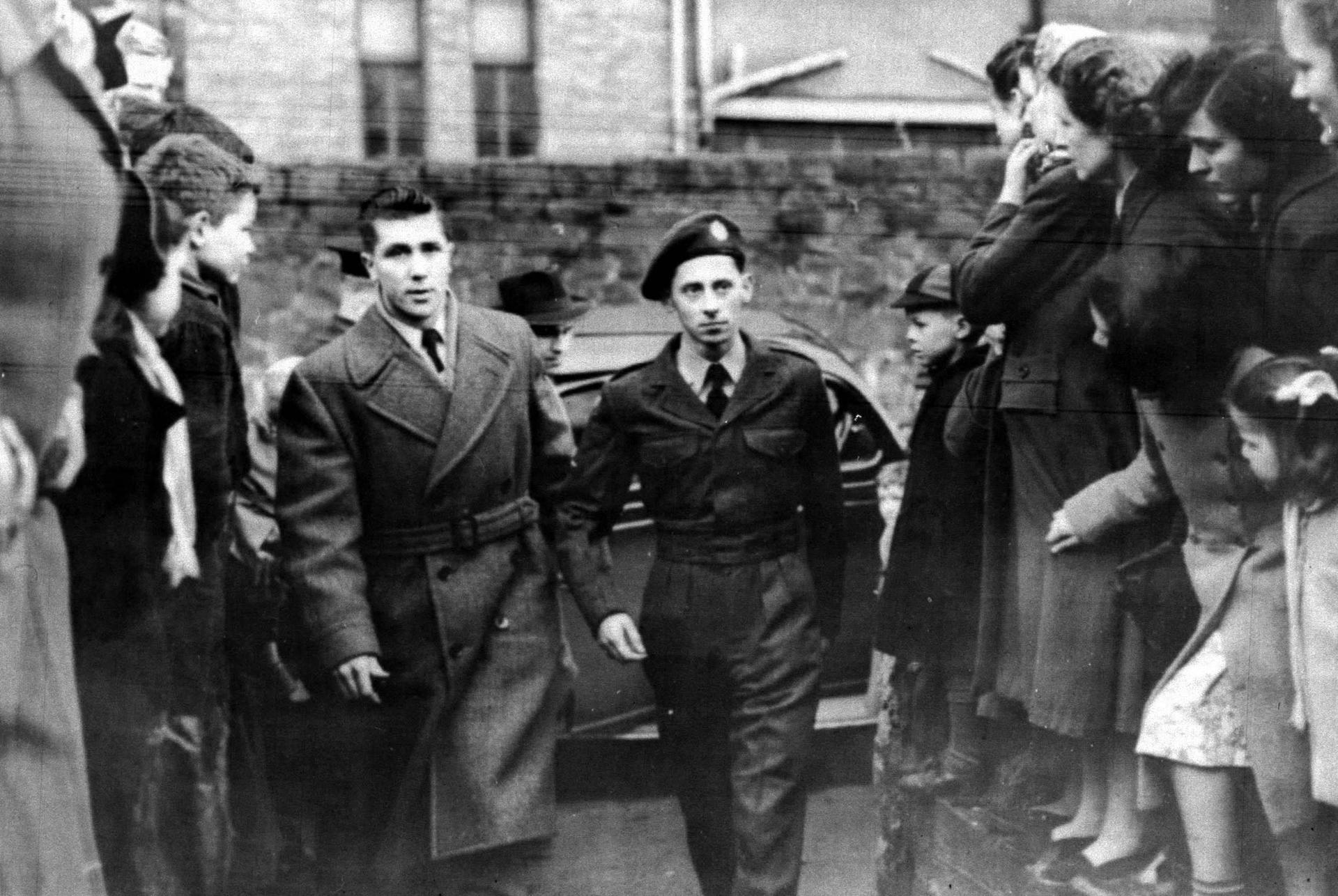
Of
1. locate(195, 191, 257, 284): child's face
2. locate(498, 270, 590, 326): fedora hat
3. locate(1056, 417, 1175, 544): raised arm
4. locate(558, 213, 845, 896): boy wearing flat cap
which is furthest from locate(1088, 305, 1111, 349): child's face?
locate(195, 191, 257, 284): child's face

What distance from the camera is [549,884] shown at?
4.47m

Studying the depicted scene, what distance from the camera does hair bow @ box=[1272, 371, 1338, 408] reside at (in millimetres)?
4531

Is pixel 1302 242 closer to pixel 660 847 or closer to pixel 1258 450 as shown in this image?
pixel 1258 450

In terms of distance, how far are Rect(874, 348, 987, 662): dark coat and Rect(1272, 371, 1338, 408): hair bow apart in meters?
0.76

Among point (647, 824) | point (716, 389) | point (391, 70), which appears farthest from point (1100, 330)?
point (391, 70)

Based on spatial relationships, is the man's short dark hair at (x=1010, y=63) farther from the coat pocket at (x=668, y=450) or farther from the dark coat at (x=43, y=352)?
the dark coat at (x=43, y=352)

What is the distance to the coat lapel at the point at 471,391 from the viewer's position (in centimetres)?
433

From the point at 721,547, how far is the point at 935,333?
0.76 metres

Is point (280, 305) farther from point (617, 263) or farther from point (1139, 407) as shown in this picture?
point (1139, 407)

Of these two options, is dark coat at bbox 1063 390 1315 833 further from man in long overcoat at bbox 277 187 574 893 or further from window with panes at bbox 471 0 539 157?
window with panes at bbox 471 0 539 157

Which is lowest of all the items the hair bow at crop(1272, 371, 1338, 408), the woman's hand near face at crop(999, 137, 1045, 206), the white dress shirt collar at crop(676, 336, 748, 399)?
the hair bow at crop(1272, 371, 1338, 408)

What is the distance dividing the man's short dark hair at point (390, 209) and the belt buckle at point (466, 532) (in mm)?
674

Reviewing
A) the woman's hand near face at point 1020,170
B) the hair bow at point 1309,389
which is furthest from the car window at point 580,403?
the hair bow at point 1309,389

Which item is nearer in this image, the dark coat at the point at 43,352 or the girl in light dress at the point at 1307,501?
the dark coat at the point at 43,352
